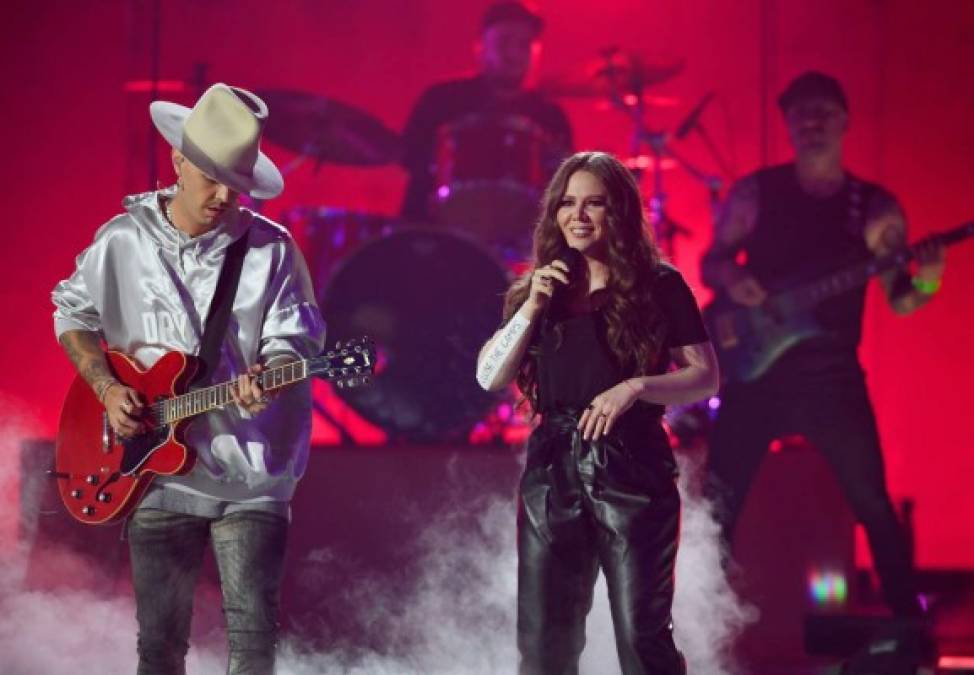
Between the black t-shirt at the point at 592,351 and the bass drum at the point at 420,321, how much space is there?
12.7 ft

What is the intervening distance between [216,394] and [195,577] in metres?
0.53

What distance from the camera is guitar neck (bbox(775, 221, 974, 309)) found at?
7.05 meters

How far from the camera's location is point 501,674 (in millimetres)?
5832

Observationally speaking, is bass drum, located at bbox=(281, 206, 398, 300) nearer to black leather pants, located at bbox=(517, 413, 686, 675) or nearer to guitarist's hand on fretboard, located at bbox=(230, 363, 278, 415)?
guitarist's hand on fretboard, located at bbox=(230, 363, 278, 415)

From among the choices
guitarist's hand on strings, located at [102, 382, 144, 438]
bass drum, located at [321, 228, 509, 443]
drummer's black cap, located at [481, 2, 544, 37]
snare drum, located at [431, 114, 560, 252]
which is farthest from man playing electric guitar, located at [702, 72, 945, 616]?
guitarist's hand on strings, located at [102, 382, 144, 438]

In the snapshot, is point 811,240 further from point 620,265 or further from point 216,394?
point 216,394

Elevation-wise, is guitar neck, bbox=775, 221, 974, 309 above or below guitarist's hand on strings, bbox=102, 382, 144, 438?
above

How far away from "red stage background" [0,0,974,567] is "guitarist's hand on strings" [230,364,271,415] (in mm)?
5053

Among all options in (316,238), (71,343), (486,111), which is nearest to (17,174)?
(316,238)

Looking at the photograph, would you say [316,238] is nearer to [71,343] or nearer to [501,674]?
[501,674]

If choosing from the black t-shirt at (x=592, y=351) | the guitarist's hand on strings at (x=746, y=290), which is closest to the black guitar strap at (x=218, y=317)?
the black t-shirt at (x=592, y=351)

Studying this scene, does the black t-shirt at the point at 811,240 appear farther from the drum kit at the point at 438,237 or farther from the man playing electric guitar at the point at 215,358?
the man playing electric guitar at the point at 215,358

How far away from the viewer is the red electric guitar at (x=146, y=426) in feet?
11.4

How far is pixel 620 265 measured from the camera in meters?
3.51
